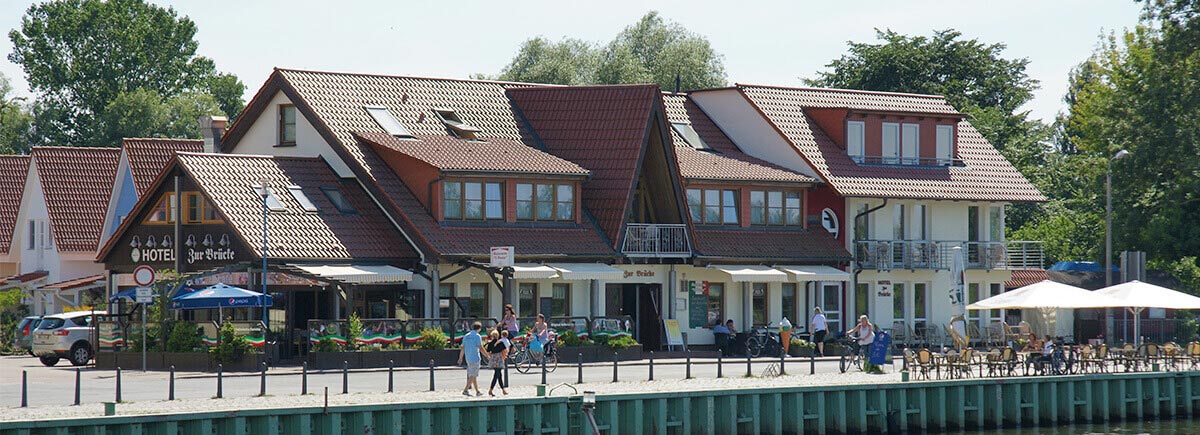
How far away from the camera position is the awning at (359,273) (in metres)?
47.7

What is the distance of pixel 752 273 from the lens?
55250 mm

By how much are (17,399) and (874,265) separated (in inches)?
1222

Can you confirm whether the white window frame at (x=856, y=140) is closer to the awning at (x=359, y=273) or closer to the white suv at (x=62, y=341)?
the awning at (x=359, y=273)

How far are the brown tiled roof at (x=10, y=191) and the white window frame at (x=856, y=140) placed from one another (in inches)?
1161

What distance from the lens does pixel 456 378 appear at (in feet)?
138

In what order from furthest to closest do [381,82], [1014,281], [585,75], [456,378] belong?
1. [585,75]
2. [1014,281]
3. [381,82]
4. [456,378]

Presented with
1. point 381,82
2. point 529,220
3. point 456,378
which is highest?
point 381,82

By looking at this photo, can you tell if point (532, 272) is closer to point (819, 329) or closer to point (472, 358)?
point (819, 329)

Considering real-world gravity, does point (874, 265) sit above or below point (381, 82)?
below

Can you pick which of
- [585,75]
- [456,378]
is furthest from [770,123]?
[585,75]

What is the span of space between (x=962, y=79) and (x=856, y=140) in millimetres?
31952

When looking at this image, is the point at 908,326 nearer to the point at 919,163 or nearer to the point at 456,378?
the point at 919,163

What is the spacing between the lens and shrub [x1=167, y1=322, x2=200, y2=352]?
45.8m

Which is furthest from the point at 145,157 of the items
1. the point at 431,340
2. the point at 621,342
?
the point at 621,342
